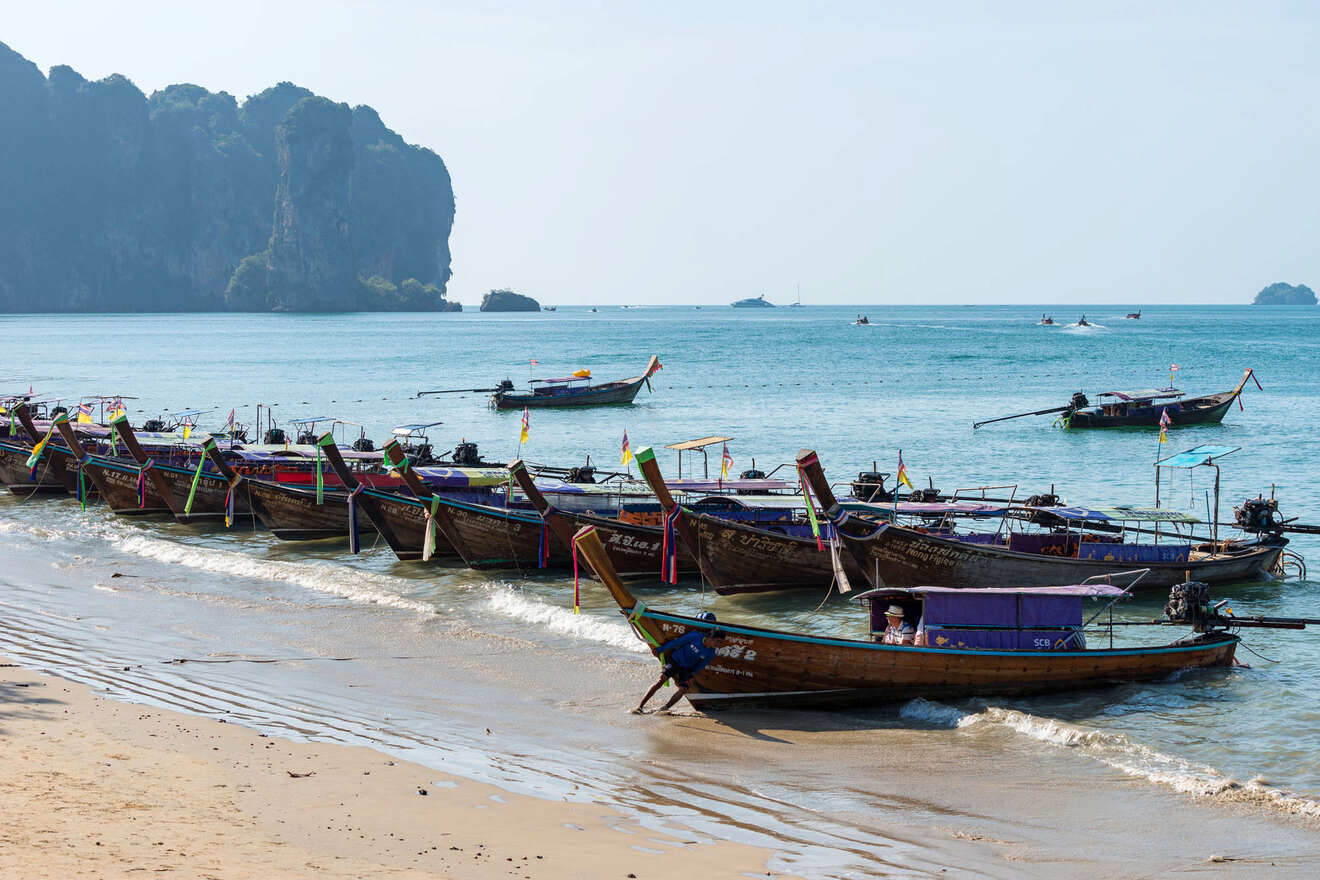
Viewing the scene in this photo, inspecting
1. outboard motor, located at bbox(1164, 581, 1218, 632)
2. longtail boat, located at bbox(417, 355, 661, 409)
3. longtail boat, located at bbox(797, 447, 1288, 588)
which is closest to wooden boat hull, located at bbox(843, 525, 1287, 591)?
longtail boat, located at bbox(797, 447, 1288, 588)

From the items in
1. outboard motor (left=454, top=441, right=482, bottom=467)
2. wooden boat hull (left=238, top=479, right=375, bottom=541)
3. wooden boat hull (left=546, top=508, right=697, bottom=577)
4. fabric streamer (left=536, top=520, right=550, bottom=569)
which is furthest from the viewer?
outboard motor (left=454, top=441, right=482, bottom=467)

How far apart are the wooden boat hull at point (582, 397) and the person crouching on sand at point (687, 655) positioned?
188ft

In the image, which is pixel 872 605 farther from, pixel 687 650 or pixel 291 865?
pixel 291 865

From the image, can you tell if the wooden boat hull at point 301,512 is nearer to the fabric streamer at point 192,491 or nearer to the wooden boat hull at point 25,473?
the fabric streamer at point 192,491

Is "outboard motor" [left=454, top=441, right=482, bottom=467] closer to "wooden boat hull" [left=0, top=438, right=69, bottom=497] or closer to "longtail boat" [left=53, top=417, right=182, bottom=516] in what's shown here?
"longtail boat" [left=53, top=417, right=182, bottom=516]

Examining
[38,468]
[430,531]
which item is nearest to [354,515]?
[430,531]

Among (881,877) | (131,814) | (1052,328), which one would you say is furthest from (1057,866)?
(1052,328)

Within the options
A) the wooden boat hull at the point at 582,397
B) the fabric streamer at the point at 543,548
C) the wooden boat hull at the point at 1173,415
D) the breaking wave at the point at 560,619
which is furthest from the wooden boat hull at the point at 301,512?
the wooden boat hull at the point at 582,397

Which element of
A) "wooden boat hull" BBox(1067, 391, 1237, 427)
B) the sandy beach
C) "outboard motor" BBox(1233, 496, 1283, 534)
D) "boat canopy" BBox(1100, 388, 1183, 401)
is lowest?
the sandy beach

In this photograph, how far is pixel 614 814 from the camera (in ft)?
41.6

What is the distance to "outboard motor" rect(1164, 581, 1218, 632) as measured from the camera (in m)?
19.9

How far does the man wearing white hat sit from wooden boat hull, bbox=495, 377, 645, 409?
56.1 m

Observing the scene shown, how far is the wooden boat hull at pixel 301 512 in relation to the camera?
104 feet

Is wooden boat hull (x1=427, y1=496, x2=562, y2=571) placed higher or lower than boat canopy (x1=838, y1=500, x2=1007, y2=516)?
lower
